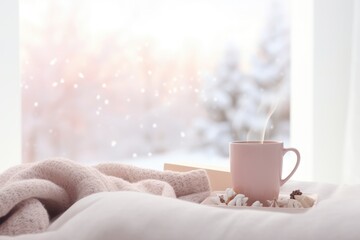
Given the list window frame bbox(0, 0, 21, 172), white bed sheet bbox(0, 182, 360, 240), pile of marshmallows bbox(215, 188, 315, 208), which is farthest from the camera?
window frame bbox(0, 0, 21, 172)

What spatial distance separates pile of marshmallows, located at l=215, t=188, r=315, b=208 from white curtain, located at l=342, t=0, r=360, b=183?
1932 millimetres

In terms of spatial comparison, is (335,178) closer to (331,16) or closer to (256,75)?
(331,16)

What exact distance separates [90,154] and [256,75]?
1318 mm

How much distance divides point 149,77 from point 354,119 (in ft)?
5.48

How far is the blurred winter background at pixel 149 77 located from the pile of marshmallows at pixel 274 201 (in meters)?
3.02

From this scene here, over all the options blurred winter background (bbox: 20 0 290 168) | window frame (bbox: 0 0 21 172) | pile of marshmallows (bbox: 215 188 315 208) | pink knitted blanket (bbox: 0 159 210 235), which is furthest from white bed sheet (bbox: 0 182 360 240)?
blurred winter background (bbox: 20 0 290 168)

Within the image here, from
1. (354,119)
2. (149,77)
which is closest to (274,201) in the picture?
(354,119)

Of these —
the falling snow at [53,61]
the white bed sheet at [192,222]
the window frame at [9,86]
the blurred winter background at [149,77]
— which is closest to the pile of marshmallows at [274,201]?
the white bed sheet at [192,222]

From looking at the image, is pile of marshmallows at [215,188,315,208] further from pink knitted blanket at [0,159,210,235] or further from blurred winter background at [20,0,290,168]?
blurred winter background at [20,0,290,168]

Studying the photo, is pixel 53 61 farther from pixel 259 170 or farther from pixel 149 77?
pixel 259 170

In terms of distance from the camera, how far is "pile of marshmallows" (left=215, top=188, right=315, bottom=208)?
28.2 inches

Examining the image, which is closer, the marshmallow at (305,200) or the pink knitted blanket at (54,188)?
the pink knitted blanket at (54,188)

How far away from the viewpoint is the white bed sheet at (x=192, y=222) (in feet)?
1.31

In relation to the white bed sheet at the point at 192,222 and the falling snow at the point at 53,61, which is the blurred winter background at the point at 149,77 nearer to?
the falling snow at the point at 53,61
